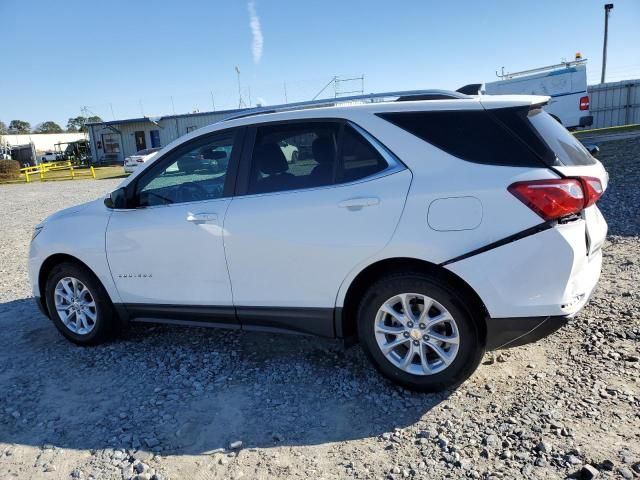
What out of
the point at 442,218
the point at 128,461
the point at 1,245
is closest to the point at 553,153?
the point at 442,218

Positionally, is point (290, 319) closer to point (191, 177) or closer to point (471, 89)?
point (191, 177)

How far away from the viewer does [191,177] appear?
13.1ft

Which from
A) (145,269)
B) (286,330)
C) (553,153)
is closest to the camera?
(553,153)

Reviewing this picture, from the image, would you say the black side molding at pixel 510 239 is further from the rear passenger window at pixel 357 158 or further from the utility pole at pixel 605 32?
the utility pole at pixel 605 32

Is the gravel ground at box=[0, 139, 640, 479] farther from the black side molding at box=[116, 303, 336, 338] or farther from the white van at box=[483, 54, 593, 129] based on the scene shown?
the white van at box=[483, 54, 593, 129]

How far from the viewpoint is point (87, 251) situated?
4.21 m

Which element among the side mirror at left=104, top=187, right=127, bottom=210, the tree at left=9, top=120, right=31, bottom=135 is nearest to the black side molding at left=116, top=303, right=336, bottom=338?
the side mirror at left=104, top=187, right=127, bottom=210

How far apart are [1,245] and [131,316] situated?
22.4 feet

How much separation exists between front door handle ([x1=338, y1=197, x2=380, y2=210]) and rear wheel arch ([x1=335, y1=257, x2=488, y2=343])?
0.36 meters

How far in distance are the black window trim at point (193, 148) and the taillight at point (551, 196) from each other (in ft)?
6.25

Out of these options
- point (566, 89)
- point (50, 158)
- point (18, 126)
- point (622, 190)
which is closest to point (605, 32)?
point (566, 89)

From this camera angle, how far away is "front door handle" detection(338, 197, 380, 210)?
3.14 m

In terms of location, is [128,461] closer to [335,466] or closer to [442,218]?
[335,466]

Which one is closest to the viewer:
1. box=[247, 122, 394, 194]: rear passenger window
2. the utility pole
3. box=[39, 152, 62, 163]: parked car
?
box=[247, 122, 394, 194]: rear passenger window
